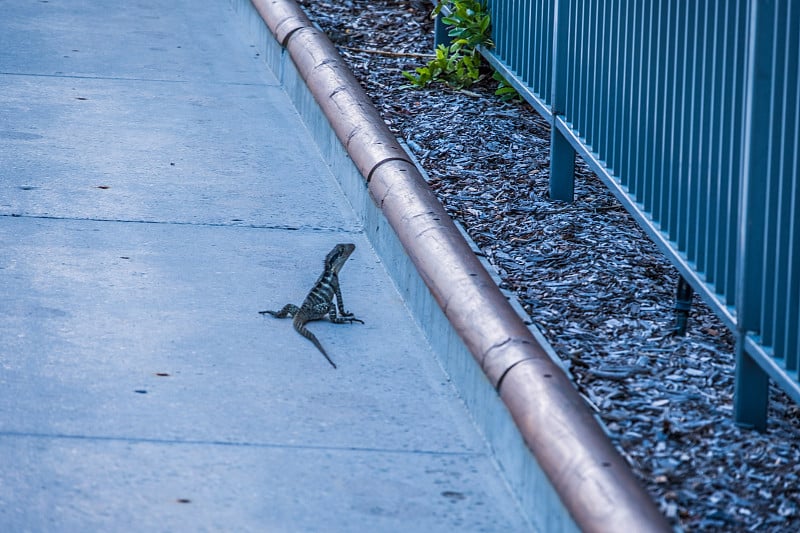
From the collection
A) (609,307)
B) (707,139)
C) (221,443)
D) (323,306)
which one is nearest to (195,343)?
(323,306)

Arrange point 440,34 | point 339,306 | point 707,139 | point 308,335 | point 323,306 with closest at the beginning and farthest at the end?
point 707,139
point 308,335
point 323,306
point 339,306
point 440,34

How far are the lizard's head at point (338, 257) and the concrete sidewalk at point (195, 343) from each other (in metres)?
0.22

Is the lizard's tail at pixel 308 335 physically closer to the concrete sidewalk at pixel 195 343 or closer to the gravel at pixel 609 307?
the concrete sidewalk at pixel 195 343

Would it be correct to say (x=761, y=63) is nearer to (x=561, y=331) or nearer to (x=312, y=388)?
(x=561, y=331)

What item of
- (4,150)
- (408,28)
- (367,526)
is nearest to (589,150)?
(367,526)

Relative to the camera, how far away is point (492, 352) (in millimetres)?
4809

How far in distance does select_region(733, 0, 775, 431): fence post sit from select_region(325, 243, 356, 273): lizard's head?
210 centimetres

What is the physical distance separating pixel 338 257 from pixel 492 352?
1.43 metres

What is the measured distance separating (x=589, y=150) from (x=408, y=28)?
4004 mm

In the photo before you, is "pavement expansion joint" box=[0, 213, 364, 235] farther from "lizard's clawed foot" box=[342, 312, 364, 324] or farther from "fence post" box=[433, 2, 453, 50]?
"fence post" box=[433, 2, 453, 50]

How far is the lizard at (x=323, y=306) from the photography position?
5.73 meters

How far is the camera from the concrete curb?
3.88 meters

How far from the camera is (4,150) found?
7.51m

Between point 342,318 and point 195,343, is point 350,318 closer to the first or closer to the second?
point 342,318
